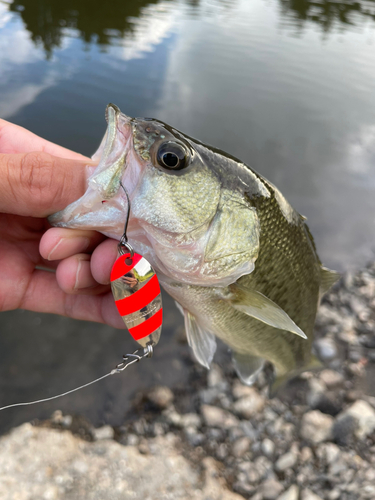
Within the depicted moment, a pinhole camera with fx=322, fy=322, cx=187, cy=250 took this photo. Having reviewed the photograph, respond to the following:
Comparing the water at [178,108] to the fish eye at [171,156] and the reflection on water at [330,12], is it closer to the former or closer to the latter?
the fish eye at [171,156]

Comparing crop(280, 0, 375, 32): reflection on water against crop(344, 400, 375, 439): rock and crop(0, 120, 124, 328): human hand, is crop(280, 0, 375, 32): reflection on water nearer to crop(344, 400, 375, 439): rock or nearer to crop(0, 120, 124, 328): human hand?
crop(344, 400, 375, 439): rock

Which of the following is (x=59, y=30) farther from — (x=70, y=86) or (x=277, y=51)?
(x=277, y=51)

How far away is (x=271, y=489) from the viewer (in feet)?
7.58

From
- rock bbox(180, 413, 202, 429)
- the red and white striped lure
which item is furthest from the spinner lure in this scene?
rock bbox(180, 413, 202, 429)

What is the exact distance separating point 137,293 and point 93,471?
1644 mm

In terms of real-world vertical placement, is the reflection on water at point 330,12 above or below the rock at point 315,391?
above

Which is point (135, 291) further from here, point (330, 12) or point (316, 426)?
point (330, 12)

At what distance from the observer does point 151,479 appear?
2234 mm

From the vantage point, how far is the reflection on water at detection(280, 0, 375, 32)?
49.6ft

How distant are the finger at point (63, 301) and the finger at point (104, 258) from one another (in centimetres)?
56

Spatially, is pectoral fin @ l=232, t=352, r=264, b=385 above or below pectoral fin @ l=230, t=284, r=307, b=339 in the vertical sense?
below

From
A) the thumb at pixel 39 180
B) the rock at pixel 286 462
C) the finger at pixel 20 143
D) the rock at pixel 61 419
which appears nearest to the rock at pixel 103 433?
the rock at pixel 61 419

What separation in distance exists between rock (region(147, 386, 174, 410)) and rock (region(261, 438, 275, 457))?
0.83 m

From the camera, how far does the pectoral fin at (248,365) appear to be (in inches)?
103
